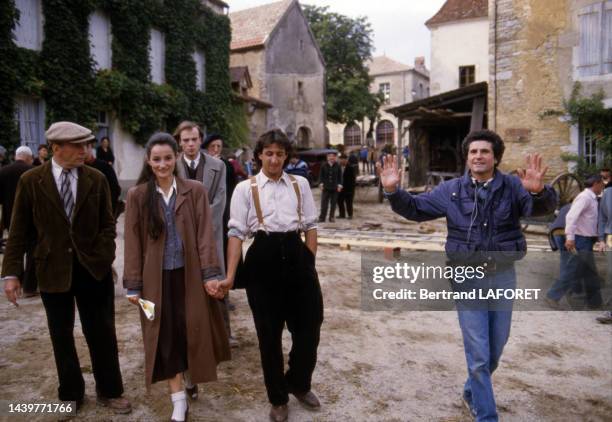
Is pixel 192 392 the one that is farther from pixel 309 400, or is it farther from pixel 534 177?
pixel 534 177

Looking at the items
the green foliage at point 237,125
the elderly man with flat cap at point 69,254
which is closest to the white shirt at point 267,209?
the elderly man with flat cap at point 69,254

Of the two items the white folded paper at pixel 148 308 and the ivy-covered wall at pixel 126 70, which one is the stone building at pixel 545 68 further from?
the white folded paper at pixel 148 308

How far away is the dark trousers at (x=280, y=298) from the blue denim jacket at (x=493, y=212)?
0.97 metres

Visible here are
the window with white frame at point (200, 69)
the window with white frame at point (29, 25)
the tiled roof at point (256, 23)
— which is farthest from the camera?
the tiled roof at point (256, 23)

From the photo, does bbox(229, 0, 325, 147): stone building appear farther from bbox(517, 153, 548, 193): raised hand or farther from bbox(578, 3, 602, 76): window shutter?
bbox(517, 153, 548, 193): raised hand

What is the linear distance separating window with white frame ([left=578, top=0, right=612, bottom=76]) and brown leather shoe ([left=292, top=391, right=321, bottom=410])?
13.6 m

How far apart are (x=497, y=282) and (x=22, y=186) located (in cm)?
310

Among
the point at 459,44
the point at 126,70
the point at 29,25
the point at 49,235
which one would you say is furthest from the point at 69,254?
the point at 459,44

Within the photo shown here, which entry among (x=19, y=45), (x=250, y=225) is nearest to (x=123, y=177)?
(x=19, y=45)

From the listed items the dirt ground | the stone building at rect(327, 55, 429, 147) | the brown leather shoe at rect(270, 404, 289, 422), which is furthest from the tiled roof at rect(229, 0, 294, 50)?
the brown leather shoe at rect(270, 404, 289, 422)

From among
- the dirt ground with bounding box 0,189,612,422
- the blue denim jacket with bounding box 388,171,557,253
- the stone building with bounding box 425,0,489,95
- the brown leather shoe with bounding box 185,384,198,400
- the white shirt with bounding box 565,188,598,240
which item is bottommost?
the dirt ground with bounding box 0,189,612,422

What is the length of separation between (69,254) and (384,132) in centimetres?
5032

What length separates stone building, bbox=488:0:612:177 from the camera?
13.8 meters

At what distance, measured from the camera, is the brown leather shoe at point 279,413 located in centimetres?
344
